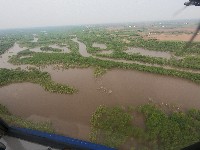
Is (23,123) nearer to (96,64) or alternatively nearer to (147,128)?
(147,128)

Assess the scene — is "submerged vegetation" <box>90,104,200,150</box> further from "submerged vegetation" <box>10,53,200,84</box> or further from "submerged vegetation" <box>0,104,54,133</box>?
"submerged vegetation" <box>10,53,200,84</box>

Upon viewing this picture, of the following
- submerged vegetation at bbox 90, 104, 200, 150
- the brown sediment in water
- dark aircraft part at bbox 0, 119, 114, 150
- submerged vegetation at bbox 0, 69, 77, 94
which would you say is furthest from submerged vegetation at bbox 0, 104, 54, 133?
dark aircraft part at bbox 0, 119, 114, 150

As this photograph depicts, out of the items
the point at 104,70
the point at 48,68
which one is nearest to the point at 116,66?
the point at 104,70

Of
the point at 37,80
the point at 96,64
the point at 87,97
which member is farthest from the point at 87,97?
the point at 96,64

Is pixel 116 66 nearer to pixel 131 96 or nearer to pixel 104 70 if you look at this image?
pixel 104 70

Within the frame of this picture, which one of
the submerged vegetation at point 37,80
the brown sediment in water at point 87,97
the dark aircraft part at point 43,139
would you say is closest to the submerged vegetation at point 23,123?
the brown sediment in water at point 87,97

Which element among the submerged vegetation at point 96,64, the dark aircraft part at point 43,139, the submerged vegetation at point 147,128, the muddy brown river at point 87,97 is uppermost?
the dark aircraft part at point 43,139

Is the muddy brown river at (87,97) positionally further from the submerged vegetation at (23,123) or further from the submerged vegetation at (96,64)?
the submerged vegetation at (96,64)
